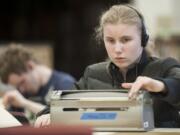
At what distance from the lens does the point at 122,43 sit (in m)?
1.83

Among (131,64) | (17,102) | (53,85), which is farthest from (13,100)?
(131,64)

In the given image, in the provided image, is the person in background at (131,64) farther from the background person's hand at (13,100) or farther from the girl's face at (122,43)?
the background person's hand at (13,100)

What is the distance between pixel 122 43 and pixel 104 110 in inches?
10.6

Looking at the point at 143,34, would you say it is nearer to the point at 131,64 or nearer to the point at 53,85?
the point at 131,64

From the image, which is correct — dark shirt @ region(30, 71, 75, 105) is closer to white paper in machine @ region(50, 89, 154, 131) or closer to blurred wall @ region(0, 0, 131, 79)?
white paper in machine @ region(50, 89, 154, 131)

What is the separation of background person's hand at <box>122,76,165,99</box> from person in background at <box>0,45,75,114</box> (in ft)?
6.34

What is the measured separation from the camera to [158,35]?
627cm

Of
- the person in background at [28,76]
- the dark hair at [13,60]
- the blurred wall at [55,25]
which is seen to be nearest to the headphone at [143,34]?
the person in background at [28,76]

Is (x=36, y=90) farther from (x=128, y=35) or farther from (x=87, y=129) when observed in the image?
(x=87, y=129)

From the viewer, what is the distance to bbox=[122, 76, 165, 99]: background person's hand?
5.31ft

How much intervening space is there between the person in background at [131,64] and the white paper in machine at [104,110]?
0.08 meters

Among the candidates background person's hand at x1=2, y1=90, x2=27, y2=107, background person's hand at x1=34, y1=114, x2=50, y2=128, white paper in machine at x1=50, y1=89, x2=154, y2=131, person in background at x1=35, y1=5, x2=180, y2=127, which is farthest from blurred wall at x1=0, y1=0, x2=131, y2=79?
white paper in machine at x1=50, y1=89, x2=154, y2=131

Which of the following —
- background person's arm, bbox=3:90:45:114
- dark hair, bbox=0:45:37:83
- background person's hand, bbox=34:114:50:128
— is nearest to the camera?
background person's hand, bbox=34:114:50:128

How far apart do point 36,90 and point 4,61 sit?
0.38 metres
